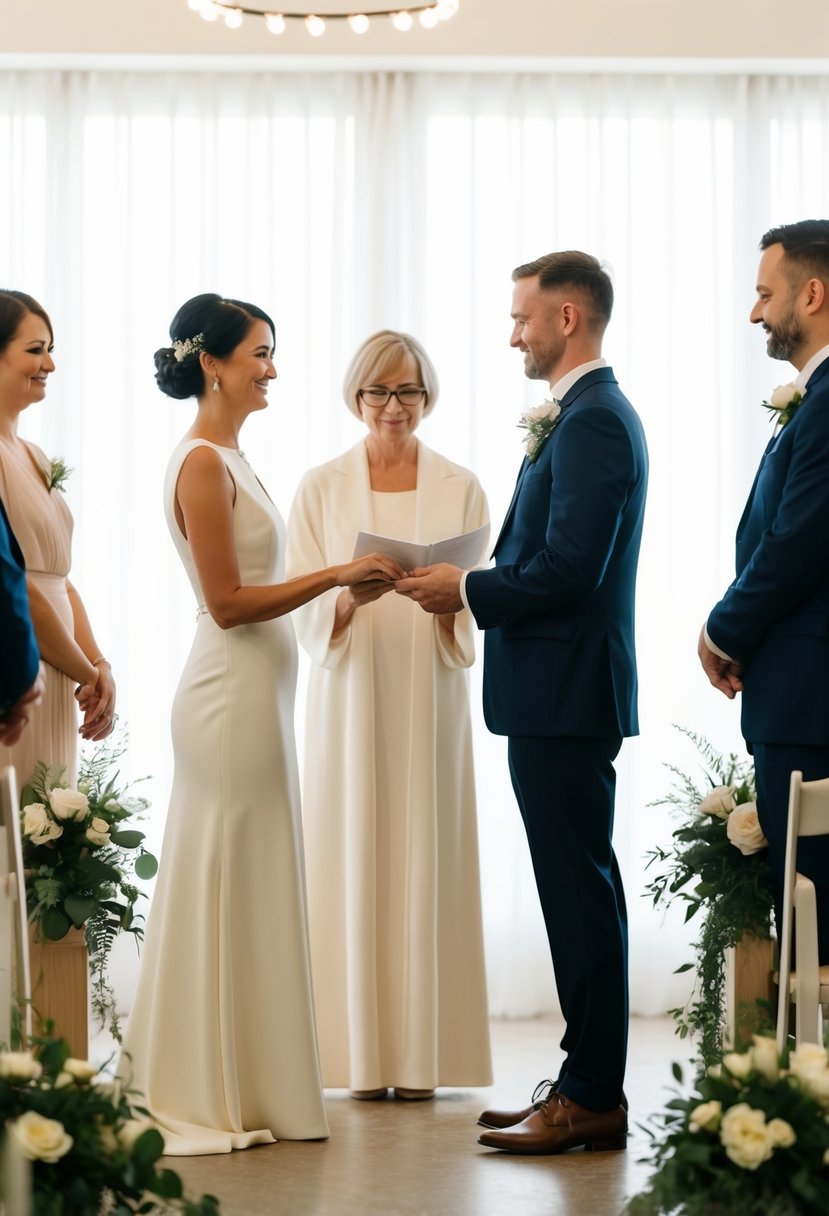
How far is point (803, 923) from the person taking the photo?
2.78 metres

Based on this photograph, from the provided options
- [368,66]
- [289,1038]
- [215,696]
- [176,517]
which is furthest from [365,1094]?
[368,66]

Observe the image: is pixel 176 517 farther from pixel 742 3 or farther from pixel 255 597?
pixel 742 3

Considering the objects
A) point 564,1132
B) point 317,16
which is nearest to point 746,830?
point 564,1132

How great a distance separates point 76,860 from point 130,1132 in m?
1.54

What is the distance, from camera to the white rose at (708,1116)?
2.22 meters

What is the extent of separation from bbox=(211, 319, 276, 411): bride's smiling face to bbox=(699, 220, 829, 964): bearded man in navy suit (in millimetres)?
1309

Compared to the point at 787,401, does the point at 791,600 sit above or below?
below

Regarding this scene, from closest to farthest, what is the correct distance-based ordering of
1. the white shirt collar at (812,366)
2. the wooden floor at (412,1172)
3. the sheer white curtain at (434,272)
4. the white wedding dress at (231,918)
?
the wooden floor at (412,1172), the white shirt collar at (812,366), the white wedding dress at (231,918), the sheer white curtain at (434,272)

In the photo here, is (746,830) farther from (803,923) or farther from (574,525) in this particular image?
(574,525)

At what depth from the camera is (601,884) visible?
11.4ft

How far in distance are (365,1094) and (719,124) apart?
3.85 m

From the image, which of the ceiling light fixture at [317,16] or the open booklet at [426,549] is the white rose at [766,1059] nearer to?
the open booklet at [426,549]

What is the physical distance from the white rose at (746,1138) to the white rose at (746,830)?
135cm

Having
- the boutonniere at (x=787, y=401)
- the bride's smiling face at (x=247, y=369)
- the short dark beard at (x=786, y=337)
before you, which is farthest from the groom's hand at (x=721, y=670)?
the bride's smiling face at (x=247, y=369)
